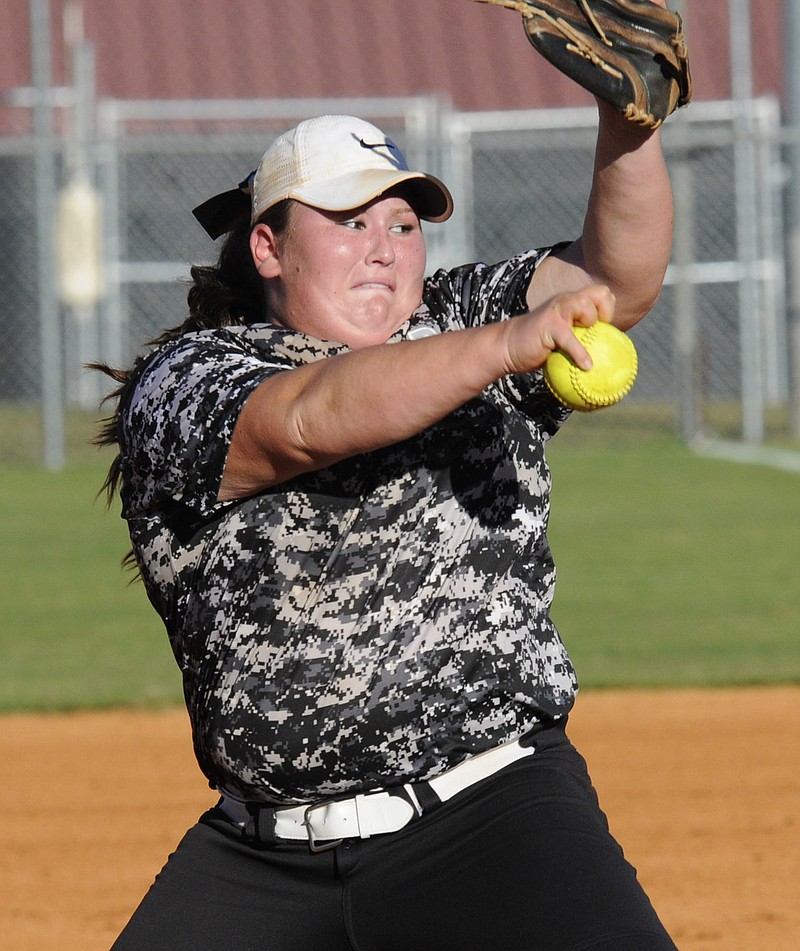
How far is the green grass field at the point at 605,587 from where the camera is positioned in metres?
6.77

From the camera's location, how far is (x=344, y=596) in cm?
261

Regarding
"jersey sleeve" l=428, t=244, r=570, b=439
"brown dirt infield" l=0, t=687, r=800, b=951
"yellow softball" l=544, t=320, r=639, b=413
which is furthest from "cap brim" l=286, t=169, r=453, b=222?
"brown dirt infield" l=0, t=687, r=800, b=951

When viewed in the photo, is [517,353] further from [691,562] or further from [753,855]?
[691,562]

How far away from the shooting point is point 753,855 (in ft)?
14.9

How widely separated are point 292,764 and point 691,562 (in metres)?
6.56

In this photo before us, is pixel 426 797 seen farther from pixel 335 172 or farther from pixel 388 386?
pixel 335 172

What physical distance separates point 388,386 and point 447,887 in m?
0.81

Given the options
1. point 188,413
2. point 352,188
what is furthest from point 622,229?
point 188,413

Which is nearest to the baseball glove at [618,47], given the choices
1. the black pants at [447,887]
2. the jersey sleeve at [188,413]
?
the jersey sleeve at [188,413]

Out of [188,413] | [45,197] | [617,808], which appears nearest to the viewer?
[188,413]

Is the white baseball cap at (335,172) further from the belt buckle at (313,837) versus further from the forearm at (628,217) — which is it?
the belt buckle at (313,837)

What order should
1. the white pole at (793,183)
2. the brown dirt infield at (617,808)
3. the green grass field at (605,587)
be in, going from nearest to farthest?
the brown dirt infield at (617,808) → the green grass field at (605,587) → the white pole at (793,183)

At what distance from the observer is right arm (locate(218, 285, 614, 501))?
7.36ft

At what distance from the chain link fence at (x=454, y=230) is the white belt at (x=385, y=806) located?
1155 cm
